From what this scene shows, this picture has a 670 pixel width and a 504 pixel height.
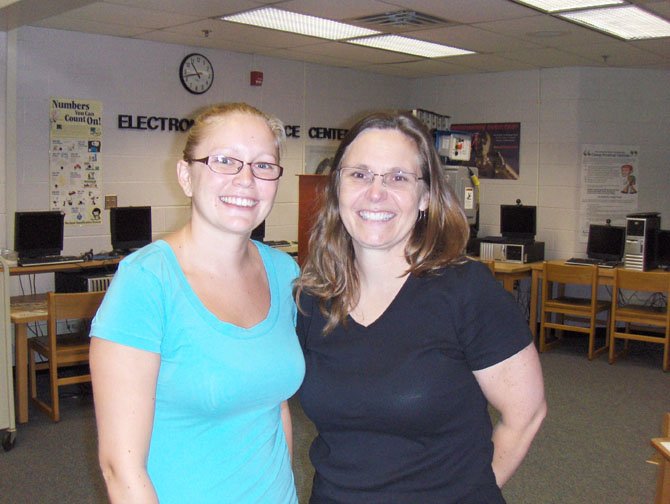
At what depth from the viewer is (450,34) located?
563cm

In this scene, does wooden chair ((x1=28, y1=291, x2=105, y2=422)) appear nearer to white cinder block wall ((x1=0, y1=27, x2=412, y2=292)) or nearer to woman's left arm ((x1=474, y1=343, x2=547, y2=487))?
white cinder block wall ((x1=0, y1=27, x2=412, y2=292))

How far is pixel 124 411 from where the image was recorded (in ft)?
4.28

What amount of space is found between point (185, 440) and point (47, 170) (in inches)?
191

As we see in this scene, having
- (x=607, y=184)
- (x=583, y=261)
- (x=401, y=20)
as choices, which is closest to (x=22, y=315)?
(x=401, y=20)

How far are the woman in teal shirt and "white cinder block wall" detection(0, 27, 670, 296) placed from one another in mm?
4533

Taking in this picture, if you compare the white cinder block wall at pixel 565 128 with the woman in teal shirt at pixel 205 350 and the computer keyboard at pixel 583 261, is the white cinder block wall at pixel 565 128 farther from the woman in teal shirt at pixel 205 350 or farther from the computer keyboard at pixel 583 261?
the woman in teal shirt at pixel 205 350

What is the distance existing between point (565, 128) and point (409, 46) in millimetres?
2104

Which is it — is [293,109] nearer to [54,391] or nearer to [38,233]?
[38,233]

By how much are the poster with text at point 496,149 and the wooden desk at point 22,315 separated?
4505mm

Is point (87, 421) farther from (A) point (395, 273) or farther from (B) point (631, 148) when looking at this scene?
(B) point (631, 148)

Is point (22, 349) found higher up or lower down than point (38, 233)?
lower down

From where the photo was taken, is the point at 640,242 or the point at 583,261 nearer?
the point at 640,242

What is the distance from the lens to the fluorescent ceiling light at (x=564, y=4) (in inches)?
177

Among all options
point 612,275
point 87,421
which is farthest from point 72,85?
point 612,275
